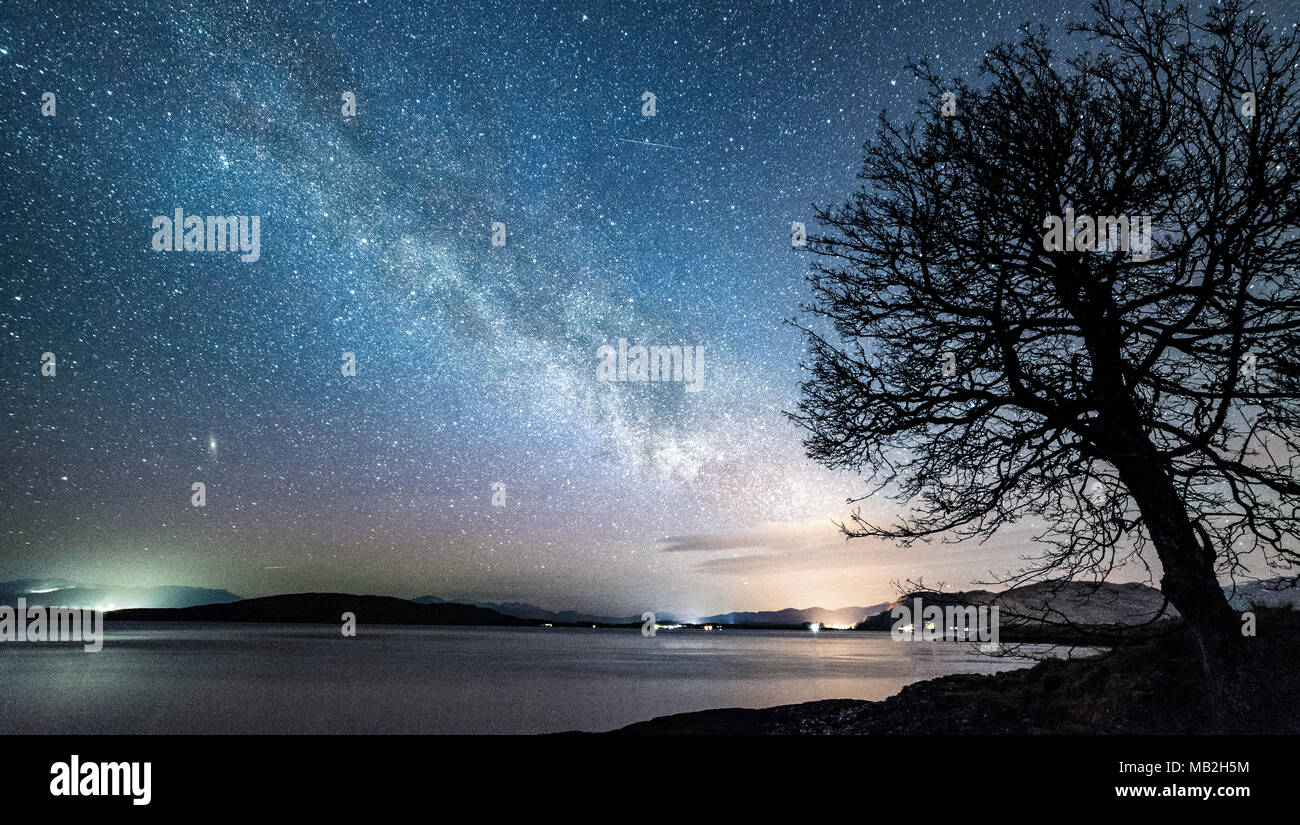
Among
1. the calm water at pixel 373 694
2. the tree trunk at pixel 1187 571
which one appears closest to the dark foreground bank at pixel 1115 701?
the tree trunk at pixel 1187 571

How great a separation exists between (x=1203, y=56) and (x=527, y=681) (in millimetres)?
44557

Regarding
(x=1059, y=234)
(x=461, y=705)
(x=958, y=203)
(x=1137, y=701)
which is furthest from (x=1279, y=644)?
(x=461, y=705)

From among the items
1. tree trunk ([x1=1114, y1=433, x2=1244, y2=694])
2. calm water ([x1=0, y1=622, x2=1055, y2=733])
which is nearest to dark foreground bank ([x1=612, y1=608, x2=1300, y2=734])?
tree trunk ([x1=1114, y1=433, x2=1244, y2=694])

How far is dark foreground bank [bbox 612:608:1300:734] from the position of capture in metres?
7.32

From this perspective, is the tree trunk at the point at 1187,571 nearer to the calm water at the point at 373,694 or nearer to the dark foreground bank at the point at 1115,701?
the dark foreground bank at the point at 1115,701

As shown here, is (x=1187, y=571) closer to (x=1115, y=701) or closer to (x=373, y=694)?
(x=1115, y=701)

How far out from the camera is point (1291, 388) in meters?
6.78

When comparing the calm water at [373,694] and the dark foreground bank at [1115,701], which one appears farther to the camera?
the calm water at [373,694]

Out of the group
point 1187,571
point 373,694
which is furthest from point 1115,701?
Result: point 373,694

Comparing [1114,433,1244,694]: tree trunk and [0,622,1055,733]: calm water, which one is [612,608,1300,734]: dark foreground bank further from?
[0,622,1055,733]: calm water

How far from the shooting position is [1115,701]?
9.11 meters

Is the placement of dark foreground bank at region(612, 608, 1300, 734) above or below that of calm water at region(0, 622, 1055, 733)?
above

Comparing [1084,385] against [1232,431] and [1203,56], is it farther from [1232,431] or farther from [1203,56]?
[1203,56]

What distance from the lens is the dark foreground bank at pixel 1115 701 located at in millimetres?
7320
